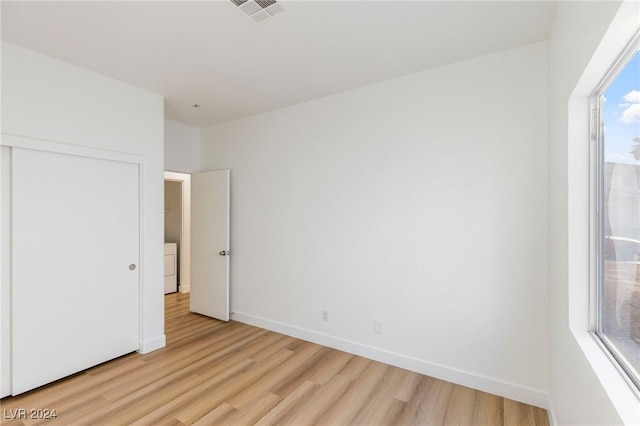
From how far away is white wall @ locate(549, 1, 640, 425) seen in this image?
1.04 meters

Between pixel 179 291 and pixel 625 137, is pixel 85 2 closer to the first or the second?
pixel 625 137

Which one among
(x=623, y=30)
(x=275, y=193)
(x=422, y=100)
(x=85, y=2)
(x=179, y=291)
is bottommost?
(x=179, y=291)

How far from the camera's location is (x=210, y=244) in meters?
4.24

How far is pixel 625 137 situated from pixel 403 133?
1.77 metres

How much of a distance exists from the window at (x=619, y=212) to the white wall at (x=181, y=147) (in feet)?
14.4

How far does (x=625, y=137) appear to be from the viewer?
117 centimetres

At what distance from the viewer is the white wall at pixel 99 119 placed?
2340 mm

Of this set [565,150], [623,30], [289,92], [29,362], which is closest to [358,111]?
[289,92]

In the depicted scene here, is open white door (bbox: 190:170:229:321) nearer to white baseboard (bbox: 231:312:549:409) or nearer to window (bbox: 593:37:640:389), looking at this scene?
white baseboard (bbox: 231:312:549:409)

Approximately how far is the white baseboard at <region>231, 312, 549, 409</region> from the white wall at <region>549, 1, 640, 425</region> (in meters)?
0.23

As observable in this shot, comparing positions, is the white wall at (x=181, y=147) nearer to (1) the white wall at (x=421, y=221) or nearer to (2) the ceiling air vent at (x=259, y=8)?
(1) the white wall at (x=421, y=221)

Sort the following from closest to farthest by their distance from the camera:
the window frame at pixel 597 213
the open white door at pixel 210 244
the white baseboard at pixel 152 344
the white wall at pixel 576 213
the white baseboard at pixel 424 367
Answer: the white wall at pixel 576 213, the window frame at pixel 597 213, the white baseboard at pixel 424 367, the white baseboard at pixel 152 344, the open white door at pixel 210 244

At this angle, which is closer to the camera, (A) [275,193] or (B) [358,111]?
(B) [358,111]

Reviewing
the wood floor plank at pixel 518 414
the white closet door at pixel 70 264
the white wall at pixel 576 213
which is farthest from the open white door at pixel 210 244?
the white wall at pixel 576 213
